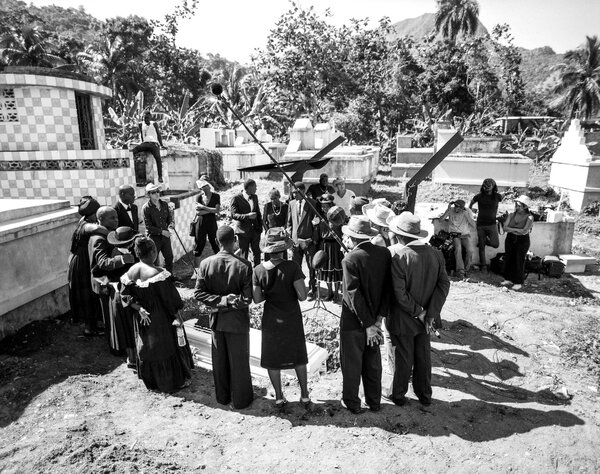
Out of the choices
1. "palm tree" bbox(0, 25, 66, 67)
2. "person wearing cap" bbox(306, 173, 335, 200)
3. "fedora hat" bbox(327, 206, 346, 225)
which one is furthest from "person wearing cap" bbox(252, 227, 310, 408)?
"palm tree" bbox(0, 25, 66, 67)

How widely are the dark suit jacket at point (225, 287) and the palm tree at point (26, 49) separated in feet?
103

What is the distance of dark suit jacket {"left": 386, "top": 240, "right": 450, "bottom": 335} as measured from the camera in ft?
13.5

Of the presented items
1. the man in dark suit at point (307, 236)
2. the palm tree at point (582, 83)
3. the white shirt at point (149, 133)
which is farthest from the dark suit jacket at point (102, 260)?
the palm tree at point (582, 83)

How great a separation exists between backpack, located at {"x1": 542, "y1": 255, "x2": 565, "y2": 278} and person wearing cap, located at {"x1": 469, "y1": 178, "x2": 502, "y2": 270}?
3.54 feet

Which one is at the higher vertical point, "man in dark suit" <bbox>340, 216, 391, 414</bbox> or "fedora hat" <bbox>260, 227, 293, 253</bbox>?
"fedora hat" <bbox>260, 227, 293, 253</bbox>

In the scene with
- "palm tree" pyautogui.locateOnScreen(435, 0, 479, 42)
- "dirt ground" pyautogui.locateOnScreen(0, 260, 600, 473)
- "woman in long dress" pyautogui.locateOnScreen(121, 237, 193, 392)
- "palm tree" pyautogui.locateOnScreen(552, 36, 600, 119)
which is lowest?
"dirt ground" pyautogui.locateOnScreen(0, 260, 600, 473)

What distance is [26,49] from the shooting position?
29.8 metres

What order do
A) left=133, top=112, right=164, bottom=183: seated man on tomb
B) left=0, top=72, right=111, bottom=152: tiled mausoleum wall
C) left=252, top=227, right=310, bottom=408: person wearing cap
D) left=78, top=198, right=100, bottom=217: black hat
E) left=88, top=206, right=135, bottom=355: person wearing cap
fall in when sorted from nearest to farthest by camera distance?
1. left=252, top=227, right=310, bottom=408: person wearing cap
2. left=88, top=206, right=135, bottom=355: person wearing cap
3. left=78, top=198, right=100, bottom=217: black hat
4. left=0, top=72, right=111, bottom=152: tiled mausoleum wall
5. left=133, top=112, right=164, bottom=183: seated man on tomb

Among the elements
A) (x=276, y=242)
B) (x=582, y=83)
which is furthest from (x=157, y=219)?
(x=582, y=83)

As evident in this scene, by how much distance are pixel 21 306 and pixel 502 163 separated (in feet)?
43.5

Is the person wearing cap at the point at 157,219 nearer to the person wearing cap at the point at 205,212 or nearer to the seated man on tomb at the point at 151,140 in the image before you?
the person wearing cap at the point at 205,212

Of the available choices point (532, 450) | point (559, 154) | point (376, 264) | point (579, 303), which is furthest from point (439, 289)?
point (559, 154)

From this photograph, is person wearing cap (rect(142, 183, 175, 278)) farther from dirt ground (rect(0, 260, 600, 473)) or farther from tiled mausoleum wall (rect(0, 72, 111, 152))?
tiled mausoleum wall (rect(0, 72, 111, 152))

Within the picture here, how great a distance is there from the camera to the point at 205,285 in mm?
4102
